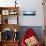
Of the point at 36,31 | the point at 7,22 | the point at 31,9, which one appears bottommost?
the point at 36,31

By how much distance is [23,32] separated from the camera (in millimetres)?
4973

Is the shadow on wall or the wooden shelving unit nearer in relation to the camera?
the wooden shelving unit

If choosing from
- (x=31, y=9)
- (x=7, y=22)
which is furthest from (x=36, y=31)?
(x=7, y=22)

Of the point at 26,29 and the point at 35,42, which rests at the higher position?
the point at 26,29

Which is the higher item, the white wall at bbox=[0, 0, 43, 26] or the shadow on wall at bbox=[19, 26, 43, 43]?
the white wall at bbox=[0, 0, 43, 26]

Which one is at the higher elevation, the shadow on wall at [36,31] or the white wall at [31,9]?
the white wall at [31,9]

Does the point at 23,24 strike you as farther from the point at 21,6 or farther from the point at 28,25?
the point at 21,6

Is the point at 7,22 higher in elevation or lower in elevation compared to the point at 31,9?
lower

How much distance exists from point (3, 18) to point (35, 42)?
1.30 metres

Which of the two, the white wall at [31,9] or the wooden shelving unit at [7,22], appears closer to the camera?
the wooden shelving unit at [7,22]

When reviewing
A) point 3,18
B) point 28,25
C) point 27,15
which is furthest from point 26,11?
point 3,18

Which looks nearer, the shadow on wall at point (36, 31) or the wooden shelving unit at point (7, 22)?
the wooden shelving unit at point (7, 22)

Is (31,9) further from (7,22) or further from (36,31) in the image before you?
(7,22)

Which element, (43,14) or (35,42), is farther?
(43,14)
